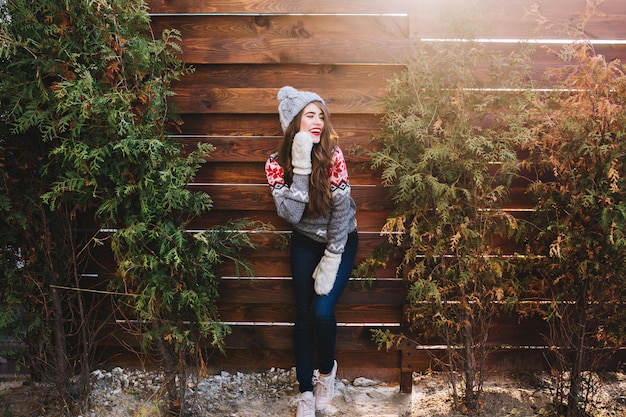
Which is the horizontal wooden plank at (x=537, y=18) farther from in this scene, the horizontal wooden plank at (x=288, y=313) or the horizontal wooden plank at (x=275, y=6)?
the horizontal wooden plank at (x=288, y=313)

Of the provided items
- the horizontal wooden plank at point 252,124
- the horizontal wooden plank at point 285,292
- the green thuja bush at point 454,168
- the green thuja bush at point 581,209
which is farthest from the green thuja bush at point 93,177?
the green thuja bush at point 581,209

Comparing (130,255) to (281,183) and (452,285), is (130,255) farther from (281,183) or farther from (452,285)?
(452,285)


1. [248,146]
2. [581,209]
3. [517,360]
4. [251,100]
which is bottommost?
[517,360]

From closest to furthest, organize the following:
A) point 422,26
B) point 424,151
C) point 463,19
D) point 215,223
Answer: point 463,19, point 424,151, point 422,26, point 215,223

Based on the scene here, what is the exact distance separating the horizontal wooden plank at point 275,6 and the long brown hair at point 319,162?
0.85 metres

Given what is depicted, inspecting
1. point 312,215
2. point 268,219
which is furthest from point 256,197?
point 312,215

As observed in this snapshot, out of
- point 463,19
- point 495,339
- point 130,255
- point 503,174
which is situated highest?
point 463,19

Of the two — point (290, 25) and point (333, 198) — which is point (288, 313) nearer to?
point (333, 198)

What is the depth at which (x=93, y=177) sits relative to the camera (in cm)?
306

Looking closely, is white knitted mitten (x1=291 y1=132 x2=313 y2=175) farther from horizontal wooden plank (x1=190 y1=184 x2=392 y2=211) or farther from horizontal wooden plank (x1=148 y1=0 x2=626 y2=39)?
horizontal wooden plank (x1=148 y1=0 x2=626 y2=39)

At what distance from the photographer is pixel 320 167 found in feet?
10.9

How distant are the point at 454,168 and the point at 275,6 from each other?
1707 millimetres

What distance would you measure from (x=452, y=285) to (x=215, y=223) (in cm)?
178

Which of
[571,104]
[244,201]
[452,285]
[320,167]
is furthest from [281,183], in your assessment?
[571,104]
